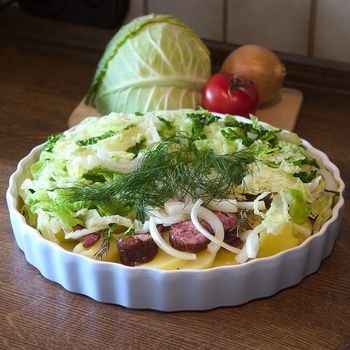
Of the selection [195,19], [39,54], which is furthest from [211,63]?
[39,54]

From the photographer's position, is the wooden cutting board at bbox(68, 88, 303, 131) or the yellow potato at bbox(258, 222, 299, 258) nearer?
the yellow potato at bbox(258, 222, 299, 258)

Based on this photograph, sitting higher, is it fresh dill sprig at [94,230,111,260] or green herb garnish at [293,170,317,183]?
green herb garnish at [293,170,317,183]

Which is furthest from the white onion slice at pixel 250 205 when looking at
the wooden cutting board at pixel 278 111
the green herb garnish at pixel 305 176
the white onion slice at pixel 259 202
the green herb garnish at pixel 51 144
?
the wooden cutting board at pixel 278 111

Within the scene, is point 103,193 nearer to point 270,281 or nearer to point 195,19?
point 270,281

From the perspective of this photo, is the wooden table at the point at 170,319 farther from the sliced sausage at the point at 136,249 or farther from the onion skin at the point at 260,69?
the onion skin at the point at 260,69

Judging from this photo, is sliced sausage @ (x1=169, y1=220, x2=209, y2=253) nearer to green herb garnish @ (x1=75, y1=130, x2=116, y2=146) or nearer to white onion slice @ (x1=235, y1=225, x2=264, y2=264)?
white onion slice @ (x1=235, y1=225, x2=264, y2=264)

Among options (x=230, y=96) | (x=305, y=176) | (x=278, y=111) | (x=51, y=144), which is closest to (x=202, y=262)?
(x=305, y=176)

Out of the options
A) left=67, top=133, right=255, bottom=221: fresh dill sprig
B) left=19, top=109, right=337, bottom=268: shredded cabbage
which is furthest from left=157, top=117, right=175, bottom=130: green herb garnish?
left=67, top=133, right=255, bottom=221: fresh dill sprig
